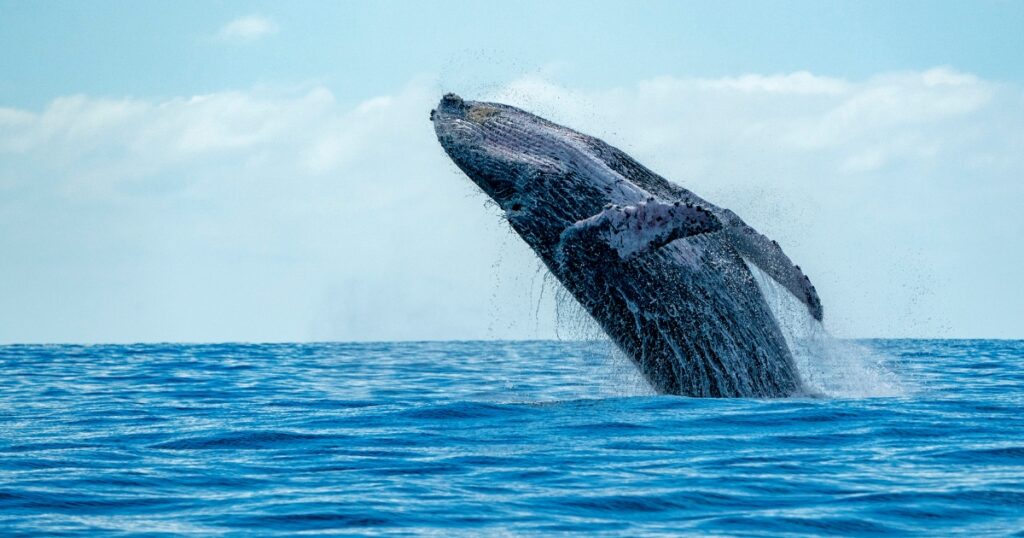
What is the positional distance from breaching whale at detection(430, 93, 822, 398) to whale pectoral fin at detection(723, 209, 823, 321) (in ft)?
0.04

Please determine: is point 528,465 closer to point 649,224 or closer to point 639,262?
point 649,224

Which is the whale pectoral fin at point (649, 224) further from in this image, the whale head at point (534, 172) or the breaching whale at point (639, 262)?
the whale head at point (534, 172)

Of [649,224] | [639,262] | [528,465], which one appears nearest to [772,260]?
[639,262]

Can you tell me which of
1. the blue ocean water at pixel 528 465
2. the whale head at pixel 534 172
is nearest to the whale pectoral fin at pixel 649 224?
the whale head at pixel 534 172

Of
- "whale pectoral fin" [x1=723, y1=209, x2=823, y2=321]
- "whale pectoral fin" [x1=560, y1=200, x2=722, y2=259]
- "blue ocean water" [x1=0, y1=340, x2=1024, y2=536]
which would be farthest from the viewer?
"whale pectoral fin" [x1=723, y1=209, x2=823, y2=321]

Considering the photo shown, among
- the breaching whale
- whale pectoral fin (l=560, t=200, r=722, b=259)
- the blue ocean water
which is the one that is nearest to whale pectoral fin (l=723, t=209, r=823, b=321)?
the breaching whale

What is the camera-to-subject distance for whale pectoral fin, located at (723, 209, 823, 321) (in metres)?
12.7

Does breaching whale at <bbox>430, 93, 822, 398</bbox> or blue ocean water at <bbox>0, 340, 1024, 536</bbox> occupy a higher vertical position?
breaching whale at <bbox>430, 93, 822, 398</bbox>

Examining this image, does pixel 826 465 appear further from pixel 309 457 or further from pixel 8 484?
pixel 8 484

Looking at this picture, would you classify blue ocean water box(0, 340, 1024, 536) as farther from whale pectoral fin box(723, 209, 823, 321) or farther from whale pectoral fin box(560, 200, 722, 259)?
whale pectoral fin box(560, 200, 722, 259)

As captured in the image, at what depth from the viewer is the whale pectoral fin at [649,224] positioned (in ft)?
36.4

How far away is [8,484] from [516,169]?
19.3 feet

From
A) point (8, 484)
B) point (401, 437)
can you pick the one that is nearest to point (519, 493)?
point (401, 437)

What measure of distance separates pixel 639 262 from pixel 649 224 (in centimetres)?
137
